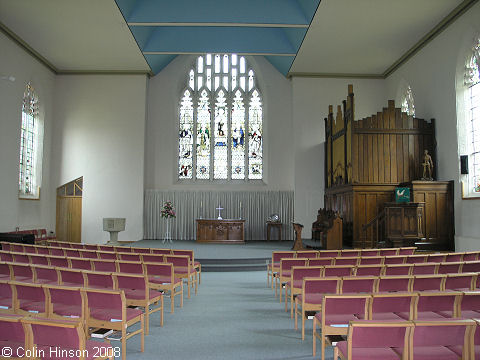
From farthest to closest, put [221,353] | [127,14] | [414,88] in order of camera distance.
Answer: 1. [414,88]
2. [127,14]
3. [221,353]

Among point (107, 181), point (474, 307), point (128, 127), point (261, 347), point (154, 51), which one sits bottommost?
point (261, 347)

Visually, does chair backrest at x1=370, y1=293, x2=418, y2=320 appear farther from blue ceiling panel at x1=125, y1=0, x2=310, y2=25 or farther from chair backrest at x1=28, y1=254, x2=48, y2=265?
blue ceiling panel at x1=125, y1=0, x2=310, y2=25

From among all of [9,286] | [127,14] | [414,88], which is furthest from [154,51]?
[9,286]

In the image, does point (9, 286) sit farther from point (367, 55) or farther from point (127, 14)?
point (367, 55)

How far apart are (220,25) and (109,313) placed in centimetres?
1054

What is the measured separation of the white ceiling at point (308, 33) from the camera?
11.0m

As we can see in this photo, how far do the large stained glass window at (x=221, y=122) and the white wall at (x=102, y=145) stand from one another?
81.5 inches

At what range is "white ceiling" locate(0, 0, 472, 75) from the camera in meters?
11.0

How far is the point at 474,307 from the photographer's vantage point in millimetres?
3443

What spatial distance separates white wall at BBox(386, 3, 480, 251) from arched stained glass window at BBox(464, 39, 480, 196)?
0.76 feet

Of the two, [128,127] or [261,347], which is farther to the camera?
[128,127]

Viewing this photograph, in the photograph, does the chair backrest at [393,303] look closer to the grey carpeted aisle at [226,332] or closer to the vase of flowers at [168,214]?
the grey carpeted aisle at [226,332]

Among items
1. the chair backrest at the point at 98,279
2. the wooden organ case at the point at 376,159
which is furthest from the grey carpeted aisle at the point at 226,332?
the wooden organ case at the point at 376,159

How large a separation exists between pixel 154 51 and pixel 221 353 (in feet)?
41.4
